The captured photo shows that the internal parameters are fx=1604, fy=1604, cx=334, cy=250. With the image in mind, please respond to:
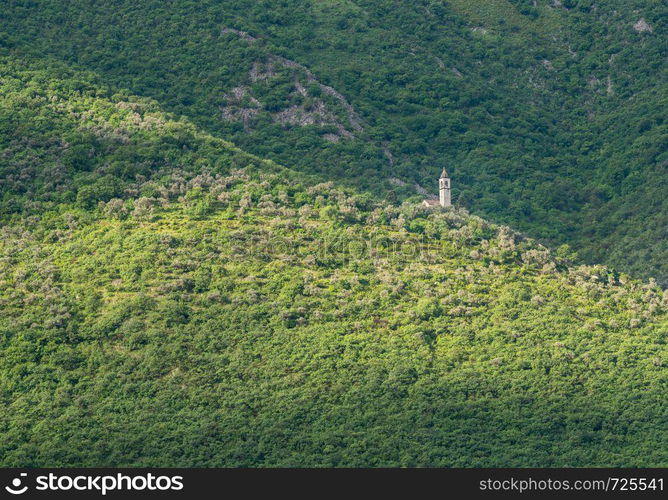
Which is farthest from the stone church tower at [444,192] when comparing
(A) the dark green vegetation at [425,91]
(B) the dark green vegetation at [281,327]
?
(A) the dark green vegetation at [425,91]

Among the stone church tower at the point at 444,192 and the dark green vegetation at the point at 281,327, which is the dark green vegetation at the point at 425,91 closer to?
the stone church tower at the point at 444,192

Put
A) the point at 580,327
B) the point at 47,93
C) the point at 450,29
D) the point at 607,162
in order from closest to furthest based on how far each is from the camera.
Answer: the point at 580,327 < the point at 47,93 < the point at 607,162 < the point at 450,29

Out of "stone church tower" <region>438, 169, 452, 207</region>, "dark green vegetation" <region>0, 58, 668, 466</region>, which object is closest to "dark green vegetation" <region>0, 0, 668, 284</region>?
"stone church tower" <region>438, 169, 452, 207</region>

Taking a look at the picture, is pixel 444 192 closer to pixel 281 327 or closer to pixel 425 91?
pixel 281 327

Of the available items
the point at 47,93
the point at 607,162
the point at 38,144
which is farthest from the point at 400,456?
the point at 607,162

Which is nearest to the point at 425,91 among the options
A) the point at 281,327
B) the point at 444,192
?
the point at 444,192

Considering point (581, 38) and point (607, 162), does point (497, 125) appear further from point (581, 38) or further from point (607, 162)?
point (581, 38)
